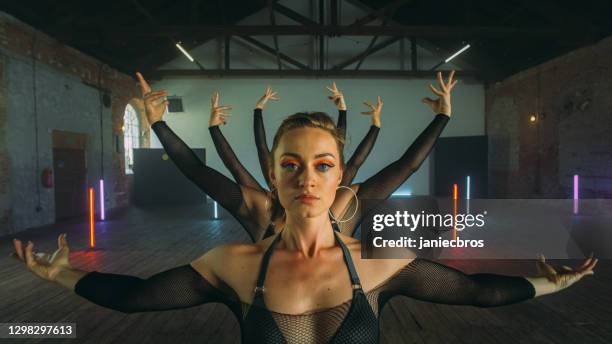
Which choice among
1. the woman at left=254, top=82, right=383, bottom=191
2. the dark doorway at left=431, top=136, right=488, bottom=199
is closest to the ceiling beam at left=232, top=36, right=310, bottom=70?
the dark doorway at left=431, top=136, right=488, bottom=199

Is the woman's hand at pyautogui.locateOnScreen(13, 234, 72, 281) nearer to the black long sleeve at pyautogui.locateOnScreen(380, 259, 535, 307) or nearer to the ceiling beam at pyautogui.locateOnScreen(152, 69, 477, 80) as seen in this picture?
the black long sleeve at pyautogui.locateOnScreen(380, 259, 535, 307)

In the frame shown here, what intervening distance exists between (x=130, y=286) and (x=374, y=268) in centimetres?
83

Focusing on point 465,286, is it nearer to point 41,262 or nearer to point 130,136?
point 41,262

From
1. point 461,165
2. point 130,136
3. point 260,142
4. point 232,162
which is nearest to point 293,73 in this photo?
point 130,136

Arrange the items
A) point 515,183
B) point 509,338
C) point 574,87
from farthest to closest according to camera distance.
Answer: point 515,183
point 574,87
point 509,338

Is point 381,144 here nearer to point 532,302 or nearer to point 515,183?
point 515,183

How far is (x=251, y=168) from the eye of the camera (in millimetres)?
11984

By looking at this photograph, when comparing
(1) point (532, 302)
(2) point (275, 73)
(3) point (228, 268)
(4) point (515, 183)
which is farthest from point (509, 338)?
(2) point (275, 73)

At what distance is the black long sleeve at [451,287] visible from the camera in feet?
3.99

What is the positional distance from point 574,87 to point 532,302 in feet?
23.5

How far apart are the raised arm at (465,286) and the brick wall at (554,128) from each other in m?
8.01

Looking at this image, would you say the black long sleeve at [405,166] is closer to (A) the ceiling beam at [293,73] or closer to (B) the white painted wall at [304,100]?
(A) the ceiling beam at [293,73]

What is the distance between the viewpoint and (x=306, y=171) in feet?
3.42

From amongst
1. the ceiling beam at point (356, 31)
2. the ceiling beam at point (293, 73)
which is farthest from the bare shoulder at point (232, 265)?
the ceiling beam at point (293, 73)
